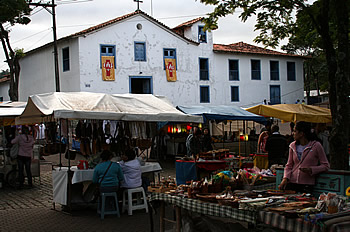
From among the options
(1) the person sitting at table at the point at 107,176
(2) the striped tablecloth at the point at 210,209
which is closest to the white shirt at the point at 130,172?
(1) the person sitting at table at the point at 107,176

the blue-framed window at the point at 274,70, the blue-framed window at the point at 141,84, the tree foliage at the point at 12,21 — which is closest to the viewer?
the tree foliage at the point at 12,21

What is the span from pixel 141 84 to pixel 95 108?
23.8 m

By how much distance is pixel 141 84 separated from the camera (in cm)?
3319

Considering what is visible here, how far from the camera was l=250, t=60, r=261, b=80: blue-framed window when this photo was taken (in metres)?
37.5

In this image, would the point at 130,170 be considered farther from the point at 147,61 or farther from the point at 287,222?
the point at 147,61

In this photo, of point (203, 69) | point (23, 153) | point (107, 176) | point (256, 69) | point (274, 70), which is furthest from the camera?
point (274, 70)

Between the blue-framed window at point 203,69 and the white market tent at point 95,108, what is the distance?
23944mm

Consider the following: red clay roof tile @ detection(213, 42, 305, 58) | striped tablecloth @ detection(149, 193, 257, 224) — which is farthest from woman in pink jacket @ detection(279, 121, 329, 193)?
red clay roof tile @ detection(213, 42, 305, 58)

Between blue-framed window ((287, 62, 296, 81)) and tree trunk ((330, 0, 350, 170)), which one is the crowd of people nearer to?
tree trunk ((330, 0, 350, 170))

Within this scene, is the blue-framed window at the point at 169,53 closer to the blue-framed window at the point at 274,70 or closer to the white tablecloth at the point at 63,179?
the blue-framed window at the point at 274,70

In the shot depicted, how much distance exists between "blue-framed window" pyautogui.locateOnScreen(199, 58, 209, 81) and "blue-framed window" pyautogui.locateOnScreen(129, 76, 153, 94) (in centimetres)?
456

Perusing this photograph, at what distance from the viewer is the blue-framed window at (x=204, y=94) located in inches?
1372

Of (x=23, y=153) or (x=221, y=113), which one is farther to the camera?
(x=221, y=113)

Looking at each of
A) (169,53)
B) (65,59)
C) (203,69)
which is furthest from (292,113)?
(65,59)
